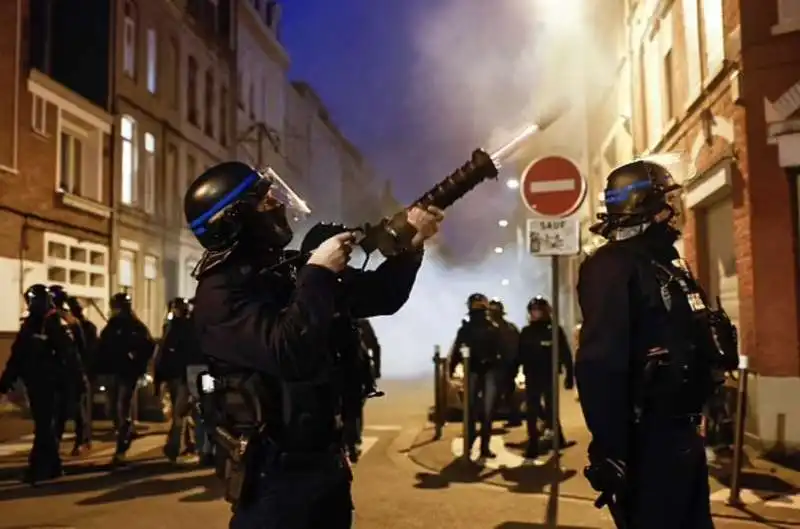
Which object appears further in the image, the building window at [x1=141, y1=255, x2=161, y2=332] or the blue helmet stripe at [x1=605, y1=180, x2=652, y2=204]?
the building window at [x1=141, y1=255, x2=161, y2=332]

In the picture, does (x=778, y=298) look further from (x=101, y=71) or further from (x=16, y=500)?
(x=101, y=71)

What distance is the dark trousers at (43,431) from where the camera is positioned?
857 centimetres

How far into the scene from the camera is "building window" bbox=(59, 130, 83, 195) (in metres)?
17.0

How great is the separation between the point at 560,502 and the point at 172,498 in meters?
3.27

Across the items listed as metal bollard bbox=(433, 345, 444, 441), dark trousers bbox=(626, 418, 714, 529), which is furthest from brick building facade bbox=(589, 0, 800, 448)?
dark trousers bbox=(626, 418, 714, 529)

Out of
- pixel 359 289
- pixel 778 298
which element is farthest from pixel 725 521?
pixel 359 289

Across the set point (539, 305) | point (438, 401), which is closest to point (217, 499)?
point (539, 305)

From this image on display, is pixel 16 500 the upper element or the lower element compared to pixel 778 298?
lower

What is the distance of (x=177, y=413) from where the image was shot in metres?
9.69

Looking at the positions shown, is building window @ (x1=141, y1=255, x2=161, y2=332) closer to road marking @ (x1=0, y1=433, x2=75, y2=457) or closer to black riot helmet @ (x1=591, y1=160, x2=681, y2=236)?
road marking @ (x1=0, y1=433, x2=75, y2=457)

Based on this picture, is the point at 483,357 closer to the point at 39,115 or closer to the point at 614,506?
the point at 614,506

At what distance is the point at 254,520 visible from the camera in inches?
115

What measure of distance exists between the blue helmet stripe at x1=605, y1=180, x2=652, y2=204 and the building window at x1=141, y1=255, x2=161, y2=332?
59.5ft

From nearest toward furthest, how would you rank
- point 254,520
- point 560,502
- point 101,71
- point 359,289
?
point 254,520 < point 359,289 < point 560,502 < point 101,71
